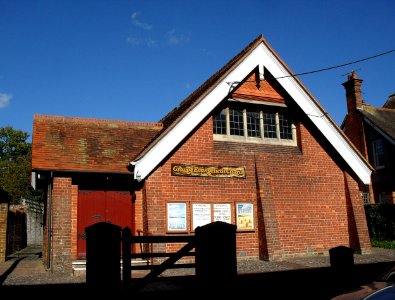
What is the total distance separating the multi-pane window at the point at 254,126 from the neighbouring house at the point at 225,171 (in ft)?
0.13

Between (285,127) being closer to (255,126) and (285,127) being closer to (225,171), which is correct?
(255,126)

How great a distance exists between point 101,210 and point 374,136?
1933 centimetres

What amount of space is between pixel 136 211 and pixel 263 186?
4455mm

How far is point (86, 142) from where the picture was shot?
14.1 meters

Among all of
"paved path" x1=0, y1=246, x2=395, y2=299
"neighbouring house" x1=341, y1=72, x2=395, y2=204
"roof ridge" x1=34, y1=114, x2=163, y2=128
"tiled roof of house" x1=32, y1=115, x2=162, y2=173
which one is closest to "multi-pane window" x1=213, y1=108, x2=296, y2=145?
"tiled roof of house" x1=32, y1=115, x2=162, y2=173

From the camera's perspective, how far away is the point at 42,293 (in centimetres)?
855

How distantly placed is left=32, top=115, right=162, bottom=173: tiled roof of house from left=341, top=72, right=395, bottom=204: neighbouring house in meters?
15.5

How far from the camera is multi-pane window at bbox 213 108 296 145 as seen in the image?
587 inches

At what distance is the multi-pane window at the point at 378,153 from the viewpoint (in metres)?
26.0

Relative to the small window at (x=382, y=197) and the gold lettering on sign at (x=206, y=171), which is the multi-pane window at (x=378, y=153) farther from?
the gold lettering on sign at (x=206, y=171)

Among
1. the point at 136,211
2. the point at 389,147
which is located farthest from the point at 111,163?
the point at 389,147

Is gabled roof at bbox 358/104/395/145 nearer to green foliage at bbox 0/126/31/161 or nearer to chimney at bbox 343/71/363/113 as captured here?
chimney at bbox 343/71/363/113

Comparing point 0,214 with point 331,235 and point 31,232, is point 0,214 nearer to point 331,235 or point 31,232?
point 331,235

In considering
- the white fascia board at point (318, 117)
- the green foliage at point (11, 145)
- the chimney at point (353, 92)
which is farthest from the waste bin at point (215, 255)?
the green foliage at point (11, 145)
